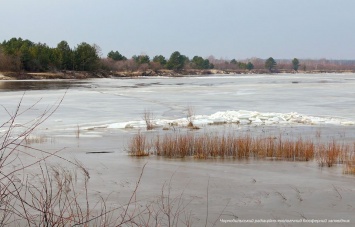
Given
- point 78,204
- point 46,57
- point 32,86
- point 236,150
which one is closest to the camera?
point 78,204

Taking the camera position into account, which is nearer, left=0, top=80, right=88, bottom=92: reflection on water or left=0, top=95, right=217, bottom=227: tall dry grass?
left=0, top=95, right=217, bottom=227: tall dry grass

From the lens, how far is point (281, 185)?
907 centimetres

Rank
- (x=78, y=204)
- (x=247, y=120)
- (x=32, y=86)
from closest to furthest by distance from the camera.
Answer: (x=78, y=204) → (x=247, y=120) → (x=32, y=86)

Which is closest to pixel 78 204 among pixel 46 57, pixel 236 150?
pixel 236 150

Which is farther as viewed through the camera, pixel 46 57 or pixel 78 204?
pixel 46 57

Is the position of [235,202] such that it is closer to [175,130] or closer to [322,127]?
[175,130]

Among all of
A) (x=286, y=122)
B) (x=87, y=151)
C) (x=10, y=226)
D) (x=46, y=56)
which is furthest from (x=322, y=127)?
(x=46, y=56)

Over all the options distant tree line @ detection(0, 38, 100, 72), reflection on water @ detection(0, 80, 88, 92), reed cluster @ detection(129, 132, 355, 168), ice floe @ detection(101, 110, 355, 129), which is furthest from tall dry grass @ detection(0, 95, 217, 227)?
distant tree line @ detection(0, 38, 100, 72)

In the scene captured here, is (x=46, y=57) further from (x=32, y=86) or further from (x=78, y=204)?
(x=78, y=204)

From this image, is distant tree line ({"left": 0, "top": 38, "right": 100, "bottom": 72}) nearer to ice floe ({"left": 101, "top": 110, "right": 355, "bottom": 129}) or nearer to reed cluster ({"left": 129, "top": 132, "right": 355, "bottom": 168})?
ice floe ({"left": 101, "top": 110, "right": 355, "bottom": 129})

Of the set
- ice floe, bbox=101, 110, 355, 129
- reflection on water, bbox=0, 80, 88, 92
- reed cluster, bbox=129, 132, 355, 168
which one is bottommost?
reflection on water, bbox=0, 80, 88, 92

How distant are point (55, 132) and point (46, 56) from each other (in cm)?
7056

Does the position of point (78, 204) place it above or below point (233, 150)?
above

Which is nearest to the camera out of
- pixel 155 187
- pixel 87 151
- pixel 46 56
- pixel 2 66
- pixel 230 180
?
pixel 155 187
